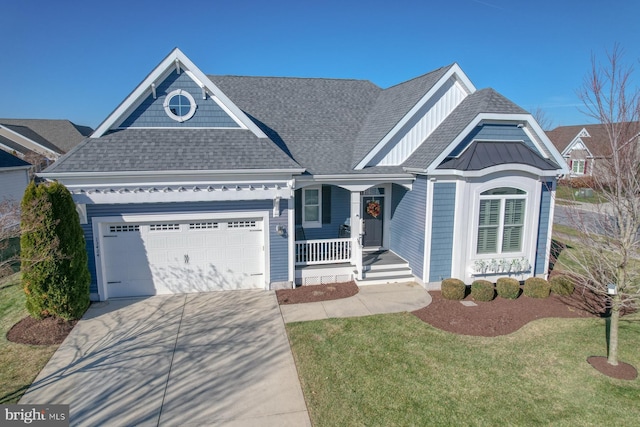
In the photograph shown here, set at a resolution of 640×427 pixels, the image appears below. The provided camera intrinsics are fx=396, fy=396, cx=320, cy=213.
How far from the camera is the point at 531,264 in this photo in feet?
42.4

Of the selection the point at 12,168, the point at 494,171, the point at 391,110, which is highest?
the point at 391,110

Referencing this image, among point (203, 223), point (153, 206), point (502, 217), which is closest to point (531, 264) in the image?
point (502, 217)

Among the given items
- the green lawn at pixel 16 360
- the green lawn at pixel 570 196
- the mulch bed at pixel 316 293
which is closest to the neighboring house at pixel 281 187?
the mulch bed at pixel 316 293

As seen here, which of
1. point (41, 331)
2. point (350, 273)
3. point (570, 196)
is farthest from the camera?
point (570, 196)

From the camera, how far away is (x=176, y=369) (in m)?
7.91

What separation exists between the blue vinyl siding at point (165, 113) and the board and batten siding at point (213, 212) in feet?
8.22

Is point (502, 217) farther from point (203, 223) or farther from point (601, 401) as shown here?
point (203, 223)

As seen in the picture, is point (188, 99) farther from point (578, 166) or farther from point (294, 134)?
point (578, 166)

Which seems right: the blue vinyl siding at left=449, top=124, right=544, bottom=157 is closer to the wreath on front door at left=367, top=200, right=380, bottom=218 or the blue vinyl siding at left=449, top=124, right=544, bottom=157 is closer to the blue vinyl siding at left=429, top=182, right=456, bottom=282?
the blue vinyl siding at left=429, top=182, right=456, bottom=282

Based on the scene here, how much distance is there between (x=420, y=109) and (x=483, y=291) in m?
6.20

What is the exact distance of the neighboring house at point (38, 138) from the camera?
115 ft

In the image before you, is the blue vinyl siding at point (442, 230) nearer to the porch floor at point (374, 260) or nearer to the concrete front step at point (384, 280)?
the concrete front step at point (384, 280)

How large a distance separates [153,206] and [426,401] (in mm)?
8638

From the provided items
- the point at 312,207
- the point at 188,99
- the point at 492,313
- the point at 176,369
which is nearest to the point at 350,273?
the point at 312,207
